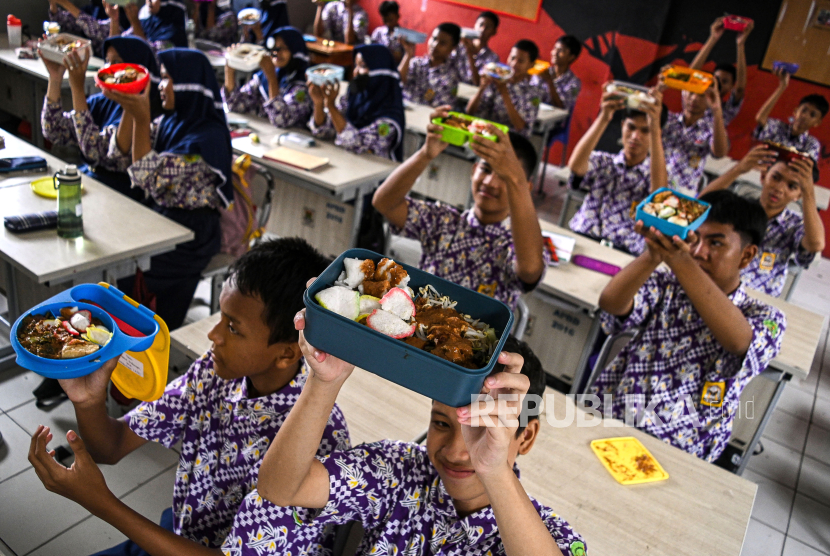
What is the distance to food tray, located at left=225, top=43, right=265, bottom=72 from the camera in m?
3.93

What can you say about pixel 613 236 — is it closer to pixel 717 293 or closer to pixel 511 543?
pixel 717 293

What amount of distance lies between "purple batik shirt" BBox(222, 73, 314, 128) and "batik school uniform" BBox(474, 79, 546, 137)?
1833 mm

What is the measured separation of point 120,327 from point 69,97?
4.39m

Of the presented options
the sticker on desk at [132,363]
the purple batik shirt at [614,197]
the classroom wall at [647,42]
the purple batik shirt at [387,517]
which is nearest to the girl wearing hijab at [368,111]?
the purple batik shirt at [614,197]

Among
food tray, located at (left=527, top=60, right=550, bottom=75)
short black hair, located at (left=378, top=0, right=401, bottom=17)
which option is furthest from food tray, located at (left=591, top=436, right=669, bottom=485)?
short black hair, located at (left=378, top=0, right=401, bottom=17)

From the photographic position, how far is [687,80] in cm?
412

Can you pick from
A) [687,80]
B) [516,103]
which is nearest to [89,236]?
[687,80]

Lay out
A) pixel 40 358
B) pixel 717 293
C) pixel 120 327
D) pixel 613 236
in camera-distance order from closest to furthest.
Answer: pixel 40 358 → pixel 120 327 → pixel 717 293 → pixel 613 236

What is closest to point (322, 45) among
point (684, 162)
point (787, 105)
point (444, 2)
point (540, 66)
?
point (540, 66)

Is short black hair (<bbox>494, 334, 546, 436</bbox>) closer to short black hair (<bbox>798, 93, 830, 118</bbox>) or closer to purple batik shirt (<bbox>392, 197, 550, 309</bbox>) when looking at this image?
purple batik shirt (<bbox>392, 197, 550, 309</bbox>)

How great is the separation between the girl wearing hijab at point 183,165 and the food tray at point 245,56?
1.07 meters

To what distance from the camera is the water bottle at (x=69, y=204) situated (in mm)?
2215

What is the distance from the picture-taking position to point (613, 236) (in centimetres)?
361

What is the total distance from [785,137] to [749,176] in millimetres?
1020
